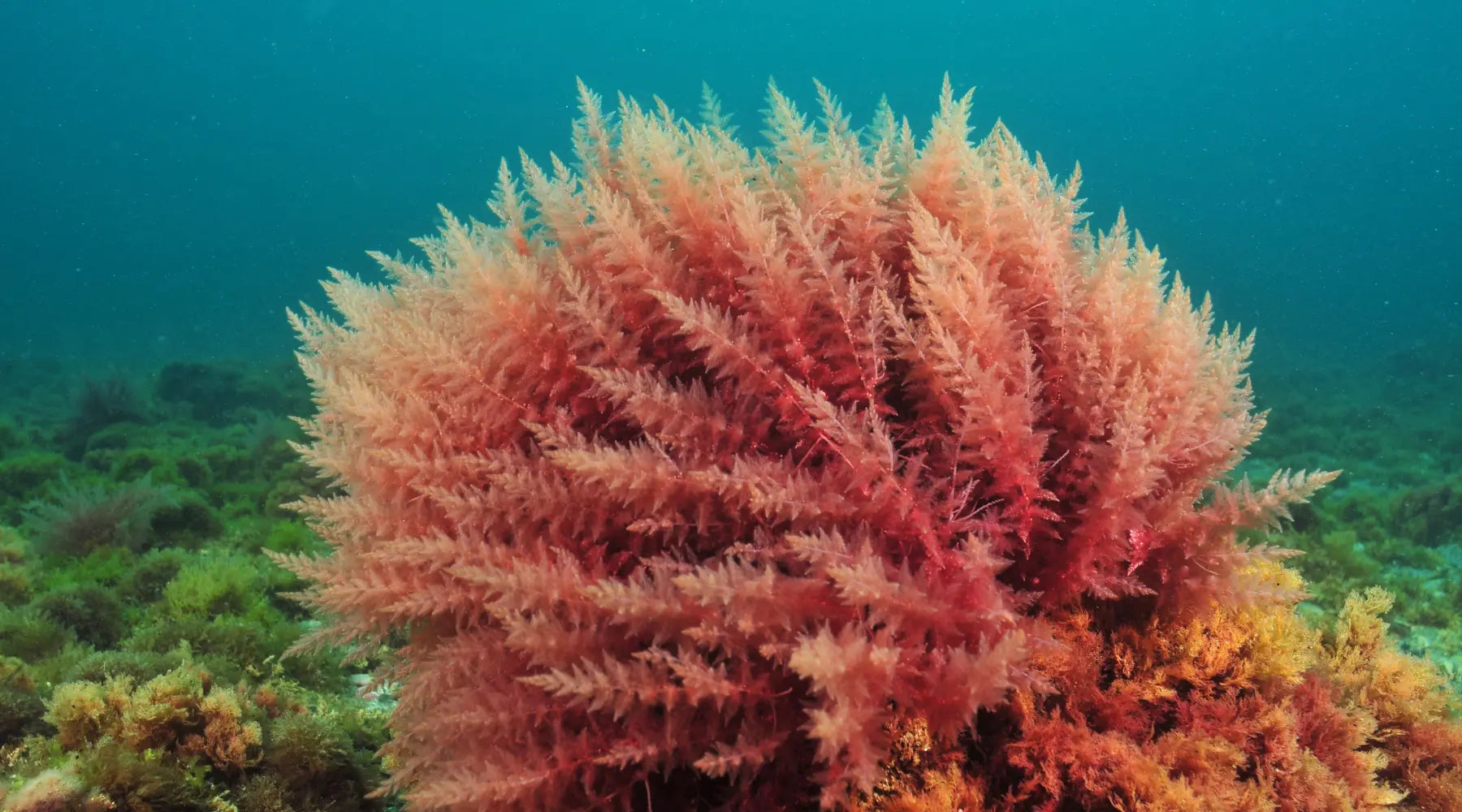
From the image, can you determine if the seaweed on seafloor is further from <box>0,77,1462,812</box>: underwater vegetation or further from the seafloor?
<box>0,77,1462,812</box>: underwater vegetation

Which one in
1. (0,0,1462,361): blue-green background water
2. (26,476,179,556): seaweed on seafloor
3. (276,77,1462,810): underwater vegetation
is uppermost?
(0,0,1462,361): blue-green background water

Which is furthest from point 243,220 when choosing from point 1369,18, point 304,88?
point 1369,18

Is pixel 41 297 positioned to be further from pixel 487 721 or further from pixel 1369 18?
pixel 1369 18

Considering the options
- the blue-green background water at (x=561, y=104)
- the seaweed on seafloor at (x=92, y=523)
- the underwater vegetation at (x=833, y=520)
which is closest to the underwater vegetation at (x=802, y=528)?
the underwater vegetation at (x=833, y=520)

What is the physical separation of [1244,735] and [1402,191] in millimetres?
147412

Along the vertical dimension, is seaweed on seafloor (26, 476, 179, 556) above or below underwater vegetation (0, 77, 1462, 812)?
above

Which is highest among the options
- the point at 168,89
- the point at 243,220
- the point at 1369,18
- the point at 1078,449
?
the point at 168,89

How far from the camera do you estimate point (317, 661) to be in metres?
4.67

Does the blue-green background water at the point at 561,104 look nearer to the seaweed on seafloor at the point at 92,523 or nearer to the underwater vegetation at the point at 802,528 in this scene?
the seaweed on seafloor at the point at 92,523

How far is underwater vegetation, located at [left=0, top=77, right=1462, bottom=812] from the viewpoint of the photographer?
1.76 meters

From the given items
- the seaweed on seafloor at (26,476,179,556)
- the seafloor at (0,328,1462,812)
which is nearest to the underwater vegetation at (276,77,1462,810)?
the seafloor at (0,328,1462,812)

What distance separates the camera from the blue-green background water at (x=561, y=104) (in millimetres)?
108688

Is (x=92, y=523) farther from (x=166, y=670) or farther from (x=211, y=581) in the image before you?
(x=166, y=670)

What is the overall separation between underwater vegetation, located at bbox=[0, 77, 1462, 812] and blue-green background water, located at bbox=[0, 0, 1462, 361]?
340 ft
